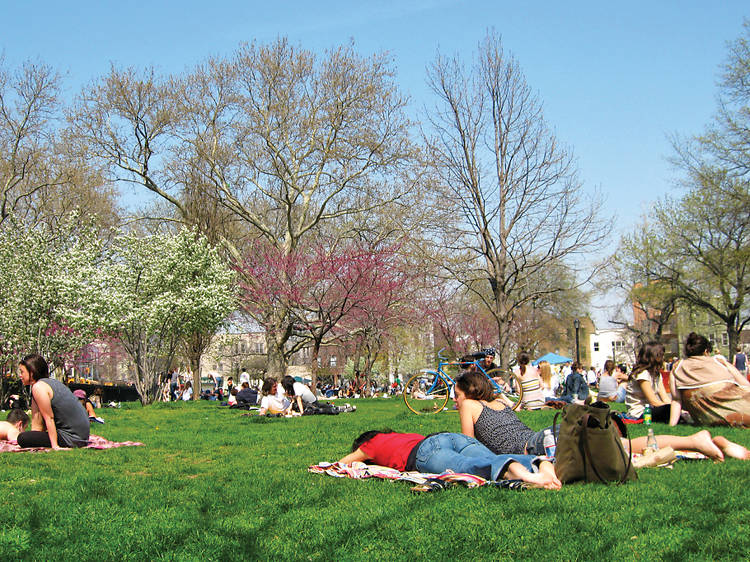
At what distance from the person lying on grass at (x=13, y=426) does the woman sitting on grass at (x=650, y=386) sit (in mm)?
8971

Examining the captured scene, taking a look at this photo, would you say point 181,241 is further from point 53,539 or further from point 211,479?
point 53,539

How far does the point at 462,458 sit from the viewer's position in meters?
5.97

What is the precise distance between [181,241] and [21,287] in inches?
231

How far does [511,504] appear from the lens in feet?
16.2

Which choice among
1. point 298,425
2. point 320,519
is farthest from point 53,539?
point 298,425

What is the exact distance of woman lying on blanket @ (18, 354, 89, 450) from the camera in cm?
909

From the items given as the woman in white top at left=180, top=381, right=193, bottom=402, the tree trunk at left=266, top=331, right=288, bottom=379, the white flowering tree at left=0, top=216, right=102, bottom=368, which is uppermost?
the white flowering tree at left=0, top=216, right=102, bottom=368

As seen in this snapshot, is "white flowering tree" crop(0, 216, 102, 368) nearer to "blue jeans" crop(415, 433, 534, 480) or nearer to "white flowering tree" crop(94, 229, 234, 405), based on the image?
"white flowering tree" crop(94, 229, 234, 405)

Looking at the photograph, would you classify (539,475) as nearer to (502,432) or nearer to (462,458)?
(462,458)

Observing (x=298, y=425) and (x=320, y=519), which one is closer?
(x=320, y=519)

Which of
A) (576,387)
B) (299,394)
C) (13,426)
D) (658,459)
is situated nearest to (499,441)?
(658,459)

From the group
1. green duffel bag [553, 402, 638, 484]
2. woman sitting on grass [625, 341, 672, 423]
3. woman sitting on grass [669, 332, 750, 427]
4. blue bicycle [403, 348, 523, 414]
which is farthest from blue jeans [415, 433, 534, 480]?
blue bicycle [403, 348, 523, 414]

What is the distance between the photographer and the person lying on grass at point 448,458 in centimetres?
561

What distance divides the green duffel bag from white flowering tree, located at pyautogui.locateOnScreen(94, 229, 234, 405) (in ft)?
71.9
